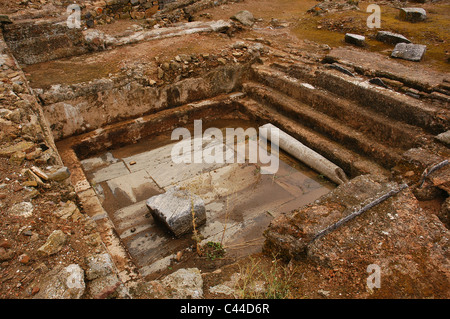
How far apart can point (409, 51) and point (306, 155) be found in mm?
3984

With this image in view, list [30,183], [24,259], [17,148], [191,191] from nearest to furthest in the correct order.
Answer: [24,259]
[30,183]
[17,148]
[191,191]

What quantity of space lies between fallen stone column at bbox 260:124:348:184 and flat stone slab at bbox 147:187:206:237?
2.16 metres

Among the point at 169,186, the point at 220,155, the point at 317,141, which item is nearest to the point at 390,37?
the point at 317,141

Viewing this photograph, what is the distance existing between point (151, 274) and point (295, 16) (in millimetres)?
10033

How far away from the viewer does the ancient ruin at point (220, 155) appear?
2549 millimetres

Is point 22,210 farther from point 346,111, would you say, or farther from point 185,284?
point 346,111

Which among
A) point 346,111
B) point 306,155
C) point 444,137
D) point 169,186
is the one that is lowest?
point 169,186

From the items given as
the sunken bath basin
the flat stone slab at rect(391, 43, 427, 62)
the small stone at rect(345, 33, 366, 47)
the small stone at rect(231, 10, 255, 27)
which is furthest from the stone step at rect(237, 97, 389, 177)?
the small stone at rect(231, 10, 255, 27)

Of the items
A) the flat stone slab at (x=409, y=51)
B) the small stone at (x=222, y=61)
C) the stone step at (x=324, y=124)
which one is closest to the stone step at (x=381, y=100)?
the stone step at (x=324, y=124)

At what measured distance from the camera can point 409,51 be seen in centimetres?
675

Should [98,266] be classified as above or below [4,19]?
below

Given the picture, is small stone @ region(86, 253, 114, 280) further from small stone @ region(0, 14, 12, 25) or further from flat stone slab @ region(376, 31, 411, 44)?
flat stone slab @ region(376, 31, 411, 44)

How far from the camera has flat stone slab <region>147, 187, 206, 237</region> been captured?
3805 millimetres

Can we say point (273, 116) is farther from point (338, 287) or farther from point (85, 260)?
point (85, 260)
